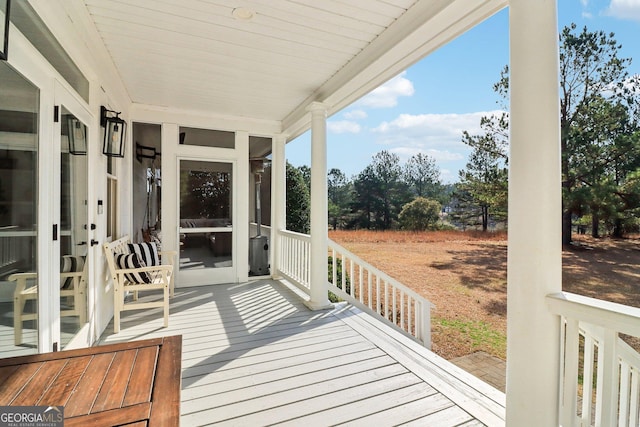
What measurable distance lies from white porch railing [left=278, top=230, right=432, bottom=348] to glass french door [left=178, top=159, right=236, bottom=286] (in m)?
0.93

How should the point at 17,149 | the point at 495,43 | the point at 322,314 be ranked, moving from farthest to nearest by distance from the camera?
the point at 495,43 < the point at 322,314 < the point at 17,149

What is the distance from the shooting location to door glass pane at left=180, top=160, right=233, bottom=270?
15.0 ft

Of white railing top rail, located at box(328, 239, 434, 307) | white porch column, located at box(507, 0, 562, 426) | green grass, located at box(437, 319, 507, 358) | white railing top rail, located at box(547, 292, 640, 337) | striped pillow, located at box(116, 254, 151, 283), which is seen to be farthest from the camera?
green grass, located at box(437, 319, 507, 358)

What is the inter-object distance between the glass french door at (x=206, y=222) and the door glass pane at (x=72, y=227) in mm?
2025

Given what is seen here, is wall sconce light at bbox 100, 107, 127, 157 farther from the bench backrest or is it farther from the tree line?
the tree line

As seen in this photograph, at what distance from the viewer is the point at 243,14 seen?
214 cm

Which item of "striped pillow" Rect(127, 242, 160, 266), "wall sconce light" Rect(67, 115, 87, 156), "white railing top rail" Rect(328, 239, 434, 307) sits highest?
"wall sconce light" Rect(67, 115, 87, 156)

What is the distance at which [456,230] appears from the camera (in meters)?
10.0

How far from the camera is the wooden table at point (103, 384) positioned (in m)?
0.91

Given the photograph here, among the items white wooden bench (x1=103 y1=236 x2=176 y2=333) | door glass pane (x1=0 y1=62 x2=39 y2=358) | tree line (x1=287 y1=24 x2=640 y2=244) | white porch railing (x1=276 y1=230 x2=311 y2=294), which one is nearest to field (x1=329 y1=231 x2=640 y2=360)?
tree line (x1=287 y1=24 x2=640 y2=244)

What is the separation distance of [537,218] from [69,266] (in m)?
2.92

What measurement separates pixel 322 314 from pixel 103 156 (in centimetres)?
282

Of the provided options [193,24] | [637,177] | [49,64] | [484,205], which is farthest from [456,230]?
[49,64]

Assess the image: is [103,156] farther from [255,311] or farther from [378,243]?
[378,243]
